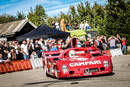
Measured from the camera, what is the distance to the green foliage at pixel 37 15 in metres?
47.3

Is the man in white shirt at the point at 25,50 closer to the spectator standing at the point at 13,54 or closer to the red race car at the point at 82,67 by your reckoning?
the spectator standing at the point at 13,54

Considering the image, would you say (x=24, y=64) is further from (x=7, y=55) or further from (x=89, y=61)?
(x=89, y=61)

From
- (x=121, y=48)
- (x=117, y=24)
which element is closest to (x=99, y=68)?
(x=121, y=48)

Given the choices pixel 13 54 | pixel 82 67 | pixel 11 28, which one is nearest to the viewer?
pixel 82 67

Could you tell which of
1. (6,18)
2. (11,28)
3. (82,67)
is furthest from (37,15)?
(82,67)

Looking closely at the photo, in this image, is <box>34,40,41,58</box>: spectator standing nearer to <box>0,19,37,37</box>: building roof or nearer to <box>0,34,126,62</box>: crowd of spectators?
<box>0,34,126,62</box>: crowd of spectators

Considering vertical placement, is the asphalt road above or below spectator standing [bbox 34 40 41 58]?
below

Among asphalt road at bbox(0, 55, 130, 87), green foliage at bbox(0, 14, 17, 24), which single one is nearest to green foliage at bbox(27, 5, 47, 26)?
green foliage at bbox(0, 14, 17, 24)

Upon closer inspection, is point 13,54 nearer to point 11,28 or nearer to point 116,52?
point 116,52

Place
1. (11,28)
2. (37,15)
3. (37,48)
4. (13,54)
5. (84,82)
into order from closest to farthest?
1. (84,82)
2. (13,54)
3. (37,48)
4. (11,28)
5. (37,15)

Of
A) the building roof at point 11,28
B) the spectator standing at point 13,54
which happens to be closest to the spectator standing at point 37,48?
the spectator standing at point 13,54

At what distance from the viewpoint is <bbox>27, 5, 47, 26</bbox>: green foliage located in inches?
1861

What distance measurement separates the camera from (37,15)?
1978 inches

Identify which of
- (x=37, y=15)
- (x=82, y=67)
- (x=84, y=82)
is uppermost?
(x=37, y=15)
